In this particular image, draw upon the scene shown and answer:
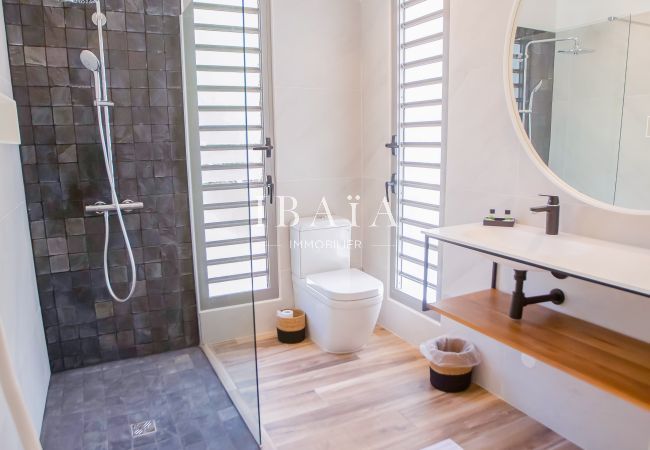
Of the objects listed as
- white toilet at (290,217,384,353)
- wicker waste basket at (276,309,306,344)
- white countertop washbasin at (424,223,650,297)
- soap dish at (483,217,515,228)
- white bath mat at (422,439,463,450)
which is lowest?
white bath mat at (422,439,463,450)

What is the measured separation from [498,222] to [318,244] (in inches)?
49.2

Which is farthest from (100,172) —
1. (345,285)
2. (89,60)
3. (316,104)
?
(345,285)

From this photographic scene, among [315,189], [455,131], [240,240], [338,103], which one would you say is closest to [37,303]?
[240,240]

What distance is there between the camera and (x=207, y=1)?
7.28ft

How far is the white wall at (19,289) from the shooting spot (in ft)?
6.17

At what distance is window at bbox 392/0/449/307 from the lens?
2668mm

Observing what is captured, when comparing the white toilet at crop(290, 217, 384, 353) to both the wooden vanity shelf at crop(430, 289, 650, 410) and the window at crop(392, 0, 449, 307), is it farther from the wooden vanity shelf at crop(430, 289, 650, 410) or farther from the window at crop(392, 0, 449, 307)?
the wooden vanity shelf at crop(430, 289, 650, 410)


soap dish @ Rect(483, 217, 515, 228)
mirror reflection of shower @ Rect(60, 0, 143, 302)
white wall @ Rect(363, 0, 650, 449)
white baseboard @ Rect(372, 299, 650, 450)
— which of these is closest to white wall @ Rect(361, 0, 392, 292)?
white wall @ Rect(363, 0, 650, 449)

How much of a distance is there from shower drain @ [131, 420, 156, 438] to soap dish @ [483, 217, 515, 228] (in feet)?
5.87

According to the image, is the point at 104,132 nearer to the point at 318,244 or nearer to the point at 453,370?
the point at 318,244

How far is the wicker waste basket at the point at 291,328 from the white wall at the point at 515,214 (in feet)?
2.74

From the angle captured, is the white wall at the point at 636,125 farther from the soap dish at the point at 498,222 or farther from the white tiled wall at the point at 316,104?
the white tiled wall at the point at 316,104

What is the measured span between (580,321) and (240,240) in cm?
154

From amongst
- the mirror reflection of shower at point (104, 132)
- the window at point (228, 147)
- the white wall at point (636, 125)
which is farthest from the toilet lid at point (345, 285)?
the white wall at point (636, 125)
